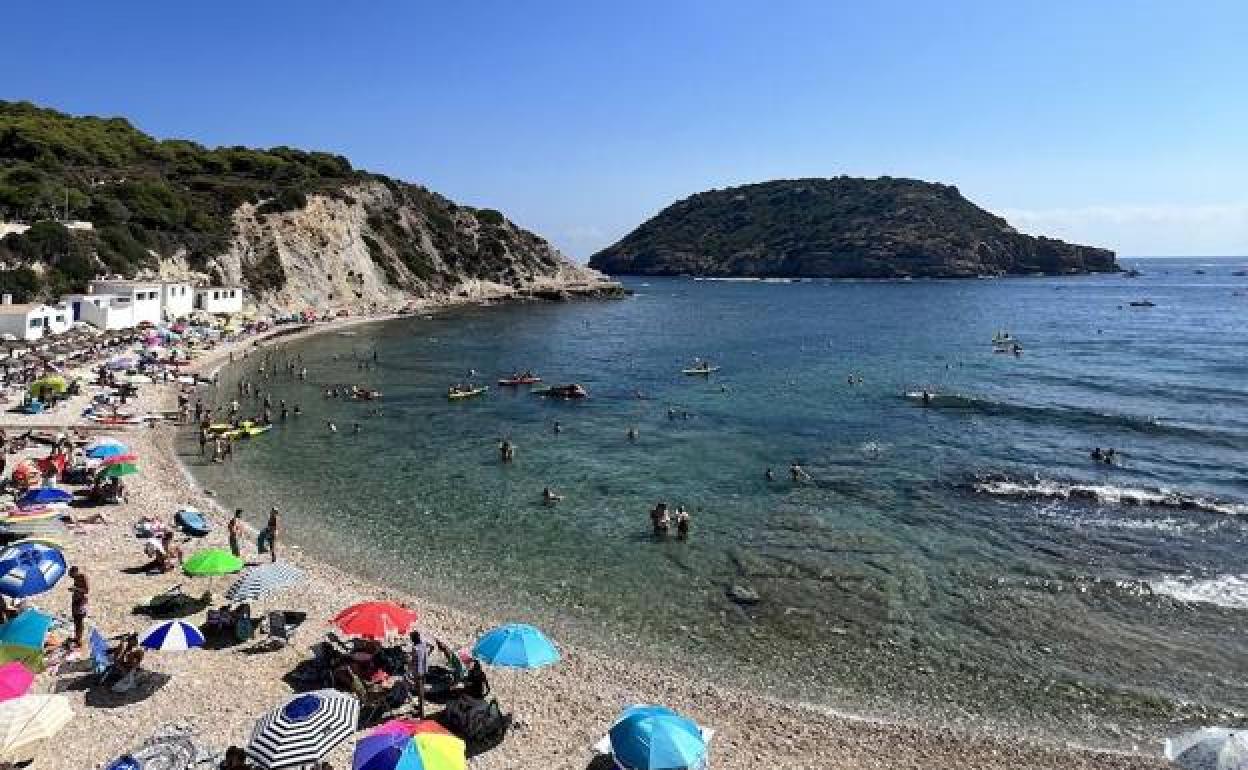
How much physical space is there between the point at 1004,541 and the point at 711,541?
9597 mm

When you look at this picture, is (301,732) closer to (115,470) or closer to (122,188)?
(115,470)

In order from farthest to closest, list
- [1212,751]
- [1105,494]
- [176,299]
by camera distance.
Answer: [176,299] < [1105,494] < [1212,751]

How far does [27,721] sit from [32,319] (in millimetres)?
51316

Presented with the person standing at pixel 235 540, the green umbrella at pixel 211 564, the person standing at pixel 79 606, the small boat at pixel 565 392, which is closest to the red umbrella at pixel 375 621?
the green umbrella at pixel 211 564

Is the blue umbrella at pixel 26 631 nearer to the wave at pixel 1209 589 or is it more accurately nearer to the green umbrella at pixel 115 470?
the green umbrella at pixel 115 470

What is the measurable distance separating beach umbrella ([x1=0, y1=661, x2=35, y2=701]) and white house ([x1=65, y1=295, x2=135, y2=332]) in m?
54.6

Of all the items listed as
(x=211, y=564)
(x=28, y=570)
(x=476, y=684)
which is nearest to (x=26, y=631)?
(x=28, y=570)

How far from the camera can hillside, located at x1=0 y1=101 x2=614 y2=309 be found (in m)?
73.1

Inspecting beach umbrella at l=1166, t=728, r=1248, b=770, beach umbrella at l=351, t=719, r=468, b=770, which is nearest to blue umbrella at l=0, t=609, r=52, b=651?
beach umbrella at l=351, t=719, r=468, b=770

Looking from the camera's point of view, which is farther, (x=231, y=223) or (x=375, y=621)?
(x=231, y=223)

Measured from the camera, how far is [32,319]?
53.7 meters

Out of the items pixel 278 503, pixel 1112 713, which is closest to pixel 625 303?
pixel 278 503

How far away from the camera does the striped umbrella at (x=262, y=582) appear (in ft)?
56.4

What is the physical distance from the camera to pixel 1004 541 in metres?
27.1
